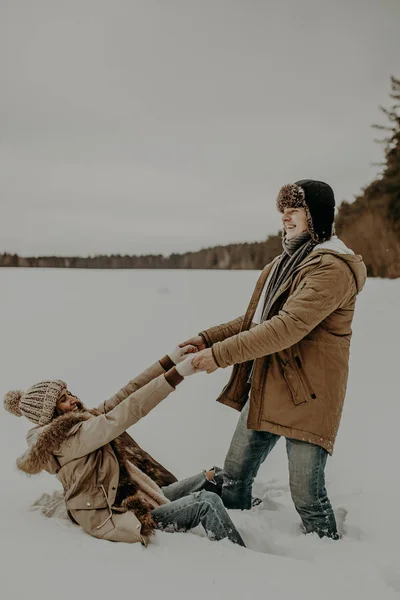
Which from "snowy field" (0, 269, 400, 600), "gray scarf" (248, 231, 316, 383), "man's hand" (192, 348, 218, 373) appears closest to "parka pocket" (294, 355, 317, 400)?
"gray scarf" (248, 231, 316, 383)

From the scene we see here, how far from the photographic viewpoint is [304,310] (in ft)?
8.68

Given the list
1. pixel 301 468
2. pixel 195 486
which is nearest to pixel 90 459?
pixel 195 486

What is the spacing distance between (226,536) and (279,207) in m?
1.83

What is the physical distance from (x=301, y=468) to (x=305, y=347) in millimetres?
658

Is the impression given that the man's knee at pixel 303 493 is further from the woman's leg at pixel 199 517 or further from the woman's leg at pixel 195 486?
the woman's leg at pixel 195 486

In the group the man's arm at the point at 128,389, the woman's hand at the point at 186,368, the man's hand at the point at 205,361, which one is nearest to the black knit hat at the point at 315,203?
the man's hand at the point at 205,361

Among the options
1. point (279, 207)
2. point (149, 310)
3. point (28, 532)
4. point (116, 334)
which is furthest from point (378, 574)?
point (149, 310)

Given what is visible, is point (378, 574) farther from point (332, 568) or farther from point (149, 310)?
point (149, 310)

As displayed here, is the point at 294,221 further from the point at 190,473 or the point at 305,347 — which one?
the point at 190,473

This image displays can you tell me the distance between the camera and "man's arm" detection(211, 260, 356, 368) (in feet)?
8.69

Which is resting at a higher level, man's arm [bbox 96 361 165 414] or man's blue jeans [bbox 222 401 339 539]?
man's arm [bbox 96 361 165 414]

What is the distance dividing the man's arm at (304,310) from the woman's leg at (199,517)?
34.3 inches

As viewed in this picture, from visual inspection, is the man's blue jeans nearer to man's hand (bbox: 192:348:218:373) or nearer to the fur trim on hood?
man's hand (bbox: 192:348:218:373)

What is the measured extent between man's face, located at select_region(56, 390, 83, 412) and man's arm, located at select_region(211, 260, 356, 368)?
39.6 inches
